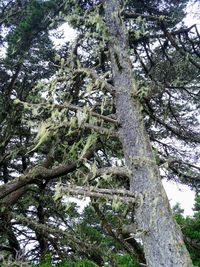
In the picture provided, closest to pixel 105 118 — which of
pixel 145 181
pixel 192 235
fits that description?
pixel 145 181

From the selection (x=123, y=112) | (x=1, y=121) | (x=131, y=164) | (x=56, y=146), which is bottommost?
(x=131, y=164)

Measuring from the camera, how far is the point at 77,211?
12891 millimetres

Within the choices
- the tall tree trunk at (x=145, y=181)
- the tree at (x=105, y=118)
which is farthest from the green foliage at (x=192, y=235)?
the tall tree trunk at (x=145, y=181)

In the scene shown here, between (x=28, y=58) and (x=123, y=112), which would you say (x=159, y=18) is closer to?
(x=123, y=112)

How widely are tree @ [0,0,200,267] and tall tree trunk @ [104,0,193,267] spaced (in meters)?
0.01

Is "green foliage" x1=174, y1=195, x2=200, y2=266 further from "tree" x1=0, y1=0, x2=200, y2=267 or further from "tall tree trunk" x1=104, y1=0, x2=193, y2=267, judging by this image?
"tall tree trunk" x1=104, y1=0, x2=193, y2=267

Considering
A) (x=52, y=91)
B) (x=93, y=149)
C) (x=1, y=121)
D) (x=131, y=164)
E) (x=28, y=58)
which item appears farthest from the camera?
(x=1, y=121)

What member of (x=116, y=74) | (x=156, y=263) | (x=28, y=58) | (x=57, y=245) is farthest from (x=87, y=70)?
(x=57, y=245)

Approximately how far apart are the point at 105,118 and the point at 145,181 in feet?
3.99

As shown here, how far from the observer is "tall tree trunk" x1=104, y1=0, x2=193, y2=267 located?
16.9 feet

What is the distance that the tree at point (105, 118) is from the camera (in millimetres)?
5508

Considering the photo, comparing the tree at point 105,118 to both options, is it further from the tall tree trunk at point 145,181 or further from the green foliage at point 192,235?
the green foliage at point 192,235

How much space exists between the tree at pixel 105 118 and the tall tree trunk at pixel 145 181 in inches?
0.6

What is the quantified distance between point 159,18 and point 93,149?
8.97ft
